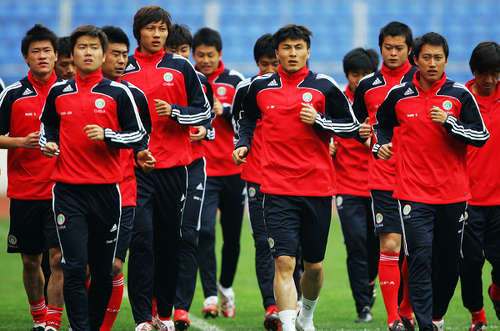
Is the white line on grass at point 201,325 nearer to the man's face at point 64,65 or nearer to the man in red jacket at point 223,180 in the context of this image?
the man in red jacket at point 223,180

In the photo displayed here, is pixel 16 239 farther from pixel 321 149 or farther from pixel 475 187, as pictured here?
pixel 475 187

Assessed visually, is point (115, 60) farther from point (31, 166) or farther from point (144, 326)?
point (144, 326)

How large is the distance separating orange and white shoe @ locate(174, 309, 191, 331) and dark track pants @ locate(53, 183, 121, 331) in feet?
4.65

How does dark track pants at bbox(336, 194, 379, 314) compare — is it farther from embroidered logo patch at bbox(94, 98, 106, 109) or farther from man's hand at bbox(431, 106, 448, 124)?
embroidered logo patch at bbox(94, 98, 106, 109)

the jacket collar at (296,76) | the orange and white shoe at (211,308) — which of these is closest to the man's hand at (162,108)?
the jacket collar at (296,76)

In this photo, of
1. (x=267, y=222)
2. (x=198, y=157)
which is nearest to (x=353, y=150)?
(x=198, y=157)

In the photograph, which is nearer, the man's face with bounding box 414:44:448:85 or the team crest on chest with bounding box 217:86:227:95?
the man's face with bounding box 414:44:448:85

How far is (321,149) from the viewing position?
23.0 ft

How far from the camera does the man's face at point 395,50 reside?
26.2 feet

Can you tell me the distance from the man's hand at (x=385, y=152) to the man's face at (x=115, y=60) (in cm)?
232

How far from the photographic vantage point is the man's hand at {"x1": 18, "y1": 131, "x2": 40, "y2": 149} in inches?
280

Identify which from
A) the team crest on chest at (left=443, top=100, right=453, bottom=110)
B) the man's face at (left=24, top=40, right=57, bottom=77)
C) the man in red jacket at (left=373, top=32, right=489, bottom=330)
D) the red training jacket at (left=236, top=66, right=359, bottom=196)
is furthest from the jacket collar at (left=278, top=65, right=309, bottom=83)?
A: the man's face at (left=24, top=40, right=57, bottom=77)

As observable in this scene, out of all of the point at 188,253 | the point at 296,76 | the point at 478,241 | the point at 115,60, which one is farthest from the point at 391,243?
the point at 115,60

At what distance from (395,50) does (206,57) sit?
2.38m
